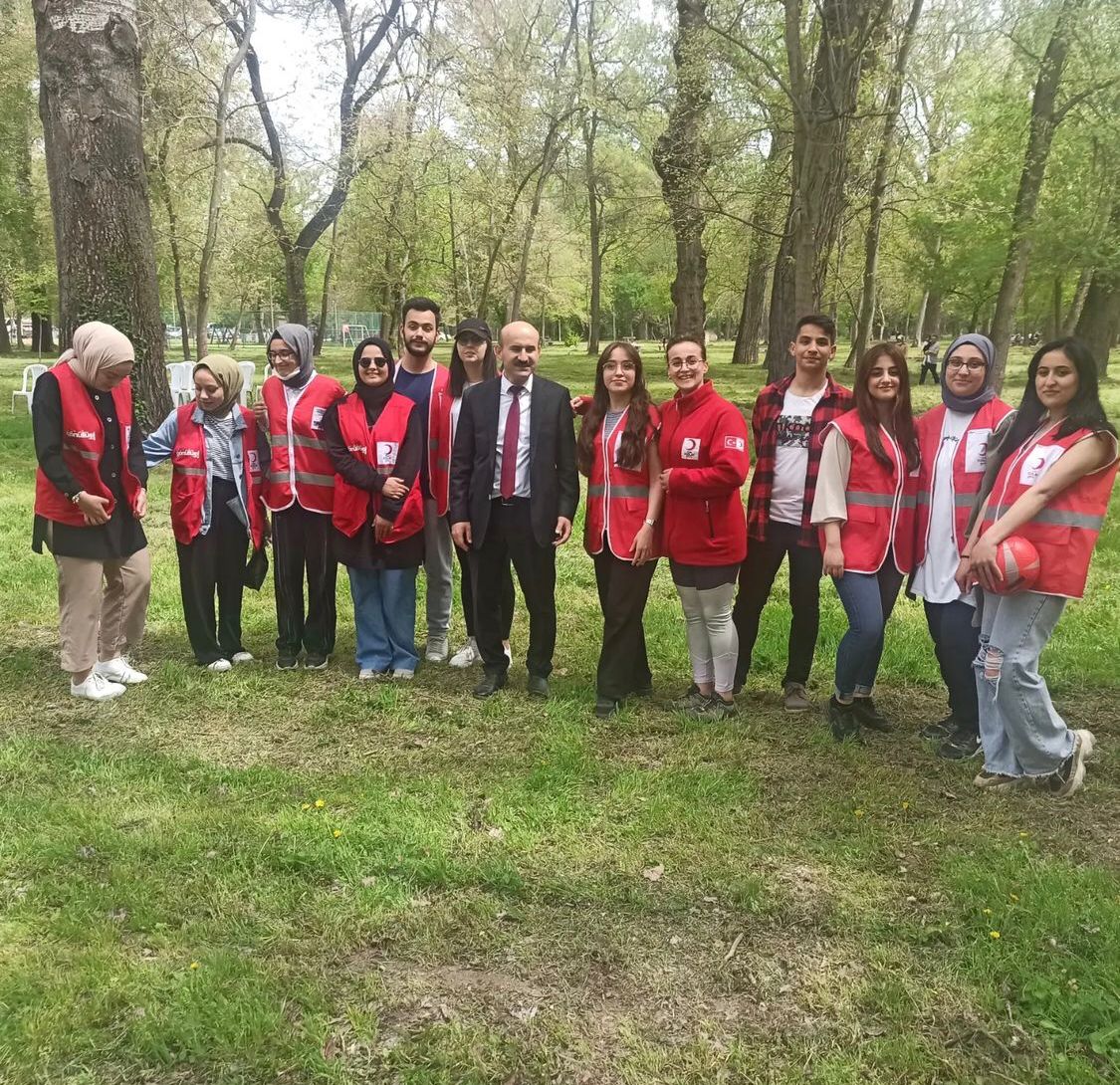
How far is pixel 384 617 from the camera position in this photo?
5.54m

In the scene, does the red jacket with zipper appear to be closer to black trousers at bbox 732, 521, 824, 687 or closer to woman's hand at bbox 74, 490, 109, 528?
black trousers at bbox 732, 521, 824, 687

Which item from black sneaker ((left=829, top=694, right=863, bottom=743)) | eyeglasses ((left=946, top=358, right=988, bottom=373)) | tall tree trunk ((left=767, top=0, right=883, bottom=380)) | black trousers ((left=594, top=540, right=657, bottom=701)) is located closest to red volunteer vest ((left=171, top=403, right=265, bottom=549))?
black trousers ((left=594, top=540, right=657, bottom=701))

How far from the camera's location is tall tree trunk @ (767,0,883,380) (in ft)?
30.4

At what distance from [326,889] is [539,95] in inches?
760

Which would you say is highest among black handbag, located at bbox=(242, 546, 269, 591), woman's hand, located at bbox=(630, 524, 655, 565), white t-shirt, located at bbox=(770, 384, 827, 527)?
white t-shirt, located at bbox=(770, 384, 827, 527)

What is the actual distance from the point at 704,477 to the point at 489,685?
182 cm

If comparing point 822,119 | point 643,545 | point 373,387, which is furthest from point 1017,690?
point 822,119

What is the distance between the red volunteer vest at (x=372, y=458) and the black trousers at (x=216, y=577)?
668 millimetres

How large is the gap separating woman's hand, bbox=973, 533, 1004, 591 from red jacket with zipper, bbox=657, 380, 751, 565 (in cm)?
112

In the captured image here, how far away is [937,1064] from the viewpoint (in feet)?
8.36

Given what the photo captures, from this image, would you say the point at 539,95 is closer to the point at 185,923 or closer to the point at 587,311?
the point at 185,923

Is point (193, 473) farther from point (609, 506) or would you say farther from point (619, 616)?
point (619, 616)

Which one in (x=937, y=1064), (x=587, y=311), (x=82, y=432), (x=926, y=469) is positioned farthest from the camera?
(x=587, y=311)

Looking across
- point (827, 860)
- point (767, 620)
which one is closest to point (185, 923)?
point (827, 860)
